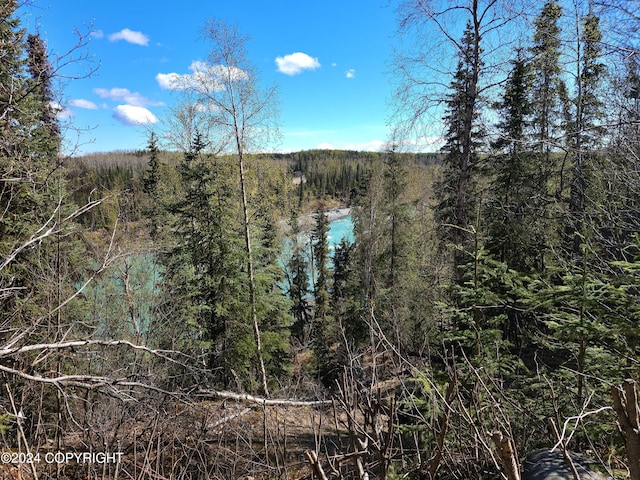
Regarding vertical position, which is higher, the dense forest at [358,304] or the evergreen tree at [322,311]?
the dense forest at [358,304]

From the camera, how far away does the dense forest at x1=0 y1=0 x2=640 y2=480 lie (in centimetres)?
244

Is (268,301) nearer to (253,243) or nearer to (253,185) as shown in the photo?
(253,243)

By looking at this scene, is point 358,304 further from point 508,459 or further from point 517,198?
point 508,459

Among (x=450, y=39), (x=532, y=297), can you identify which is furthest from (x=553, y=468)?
(x=450, y=39)

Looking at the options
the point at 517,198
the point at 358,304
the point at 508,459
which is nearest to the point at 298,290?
the point at 358,304

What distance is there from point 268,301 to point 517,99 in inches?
429

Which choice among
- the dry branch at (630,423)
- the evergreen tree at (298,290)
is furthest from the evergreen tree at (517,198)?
the evergreen tree at (298,290)

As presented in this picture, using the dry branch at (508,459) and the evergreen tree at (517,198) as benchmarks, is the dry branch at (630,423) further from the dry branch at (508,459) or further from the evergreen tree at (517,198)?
the evergreen tree at (517,198)

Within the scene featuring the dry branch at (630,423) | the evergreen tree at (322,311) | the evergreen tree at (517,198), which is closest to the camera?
the dry branch at (630,423)

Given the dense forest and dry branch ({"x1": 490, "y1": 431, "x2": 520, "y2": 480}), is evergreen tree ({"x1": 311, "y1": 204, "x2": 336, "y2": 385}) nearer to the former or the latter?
the dense forest

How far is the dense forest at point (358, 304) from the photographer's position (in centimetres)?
244

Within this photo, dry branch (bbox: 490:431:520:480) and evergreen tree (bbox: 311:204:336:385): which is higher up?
dry branch (bbox: 490:431:520:480)

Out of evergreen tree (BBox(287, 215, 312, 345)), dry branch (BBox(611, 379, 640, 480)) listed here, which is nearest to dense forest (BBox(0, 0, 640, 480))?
dry branch (BBox(611, 379, 640, 480))

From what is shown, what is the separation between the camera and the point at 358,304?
55.7ft
